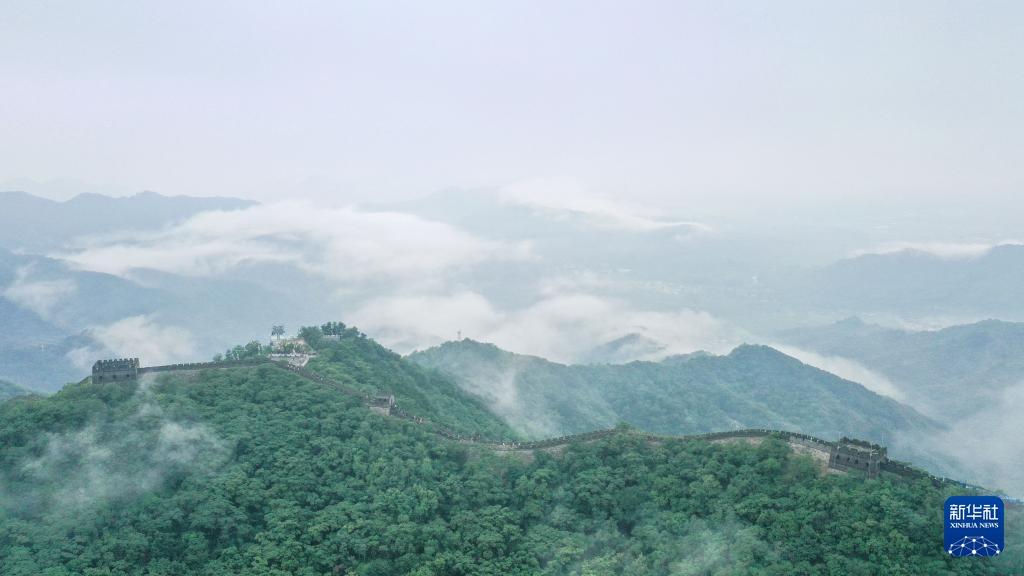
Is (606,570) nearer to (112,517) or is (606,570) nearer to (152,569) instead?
(152,569)

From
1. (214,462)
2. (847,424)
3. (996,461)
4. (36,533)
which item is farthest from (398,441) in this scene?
(996,461)

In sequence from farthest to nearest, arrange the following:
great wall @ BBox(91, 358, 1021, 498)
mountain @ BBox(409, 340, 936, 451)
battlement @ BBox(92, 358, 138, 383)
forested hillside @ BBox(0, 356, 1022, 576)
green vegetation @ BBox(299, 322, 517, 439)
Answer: mountain @ BBox(409, 340, 936, 451) < green vegetation @ BBox(299, 322, 517, 439) < battlement @ BBox(92, 358, 138, 383) < great wall @ BBox(91, 358, 1021, 498) < forested hillside @ BBox(0, 356, 1022, 576)

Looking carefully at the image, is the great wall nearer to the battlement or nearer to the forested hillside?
the battlement

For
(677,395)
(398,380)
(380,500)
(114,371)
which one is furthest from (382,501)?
(677,395)

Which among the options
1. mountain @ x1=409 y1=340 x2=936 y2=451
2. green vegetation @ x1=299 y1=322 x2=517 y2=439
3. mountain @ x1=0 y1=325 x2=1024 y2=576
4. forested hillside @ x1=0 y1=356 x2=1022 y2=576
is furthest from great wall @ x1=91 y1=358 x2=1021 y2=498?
mountain @ x1=409 y1=340 x2=936 y2=451

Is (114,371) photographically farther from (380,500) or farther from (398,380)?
(380,500)

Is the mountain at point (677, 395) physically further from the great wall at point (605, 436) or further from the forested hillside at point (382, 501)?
the forested hillside at point (382, 501)

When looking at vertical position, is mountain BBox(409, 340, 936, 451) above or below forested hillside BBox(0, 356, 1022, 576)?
above

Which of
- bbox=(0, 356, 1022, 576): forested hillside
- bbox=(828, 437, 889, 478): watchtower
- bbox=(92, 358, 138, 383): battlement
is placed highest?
bbox=(92, 358, 138, 383): battlement

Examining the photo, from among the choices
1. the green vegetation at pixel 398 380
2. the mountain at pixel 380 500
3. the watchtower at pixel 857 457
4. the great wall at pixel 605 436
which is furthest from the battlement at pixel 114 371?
the watchtower at pixel 857 457
